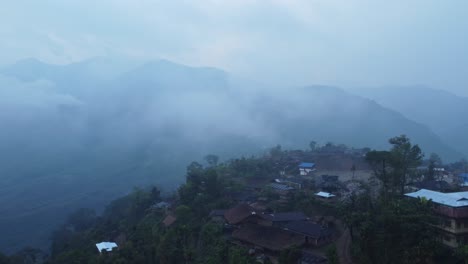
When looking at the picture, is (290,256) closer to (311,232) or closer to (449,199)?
(311,232)

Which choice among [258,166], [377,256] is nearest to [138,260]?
[377,256]

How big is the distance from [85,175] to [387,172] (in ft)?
269

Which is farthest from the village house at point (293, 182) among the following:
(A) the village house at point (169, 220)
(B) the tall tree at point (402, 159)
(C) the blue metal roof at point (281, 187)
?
(A) the village house at point (169, 220)

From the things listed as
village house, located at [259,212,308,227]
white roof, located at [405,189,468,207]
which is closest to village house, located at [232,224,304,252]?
village house, located at [259,212,308,227]

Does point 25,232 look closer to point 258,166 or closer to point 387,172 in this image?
point 258,166

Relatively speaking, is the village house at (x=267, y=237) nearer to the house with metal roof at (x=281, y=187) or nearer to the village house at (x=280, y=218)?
the village house at (x=280, y=218)

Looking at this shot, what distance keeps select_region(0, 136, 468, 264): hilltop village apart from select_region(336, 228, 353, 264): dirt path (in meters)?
Result: 0.12

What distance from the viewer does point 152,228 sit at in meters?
35.1

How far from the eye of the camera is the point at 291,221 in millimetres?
29312

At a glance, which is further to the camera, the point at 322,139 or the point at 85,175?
the point at 322,139

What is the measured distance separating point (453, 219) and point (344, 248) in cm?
695

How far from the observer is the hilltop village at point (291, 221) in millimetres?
18812

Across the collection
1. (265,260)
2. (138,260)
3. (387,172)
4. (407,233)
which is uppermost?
(387,172)

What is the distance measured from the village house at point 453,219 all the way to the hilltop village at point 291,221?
0.05 m
